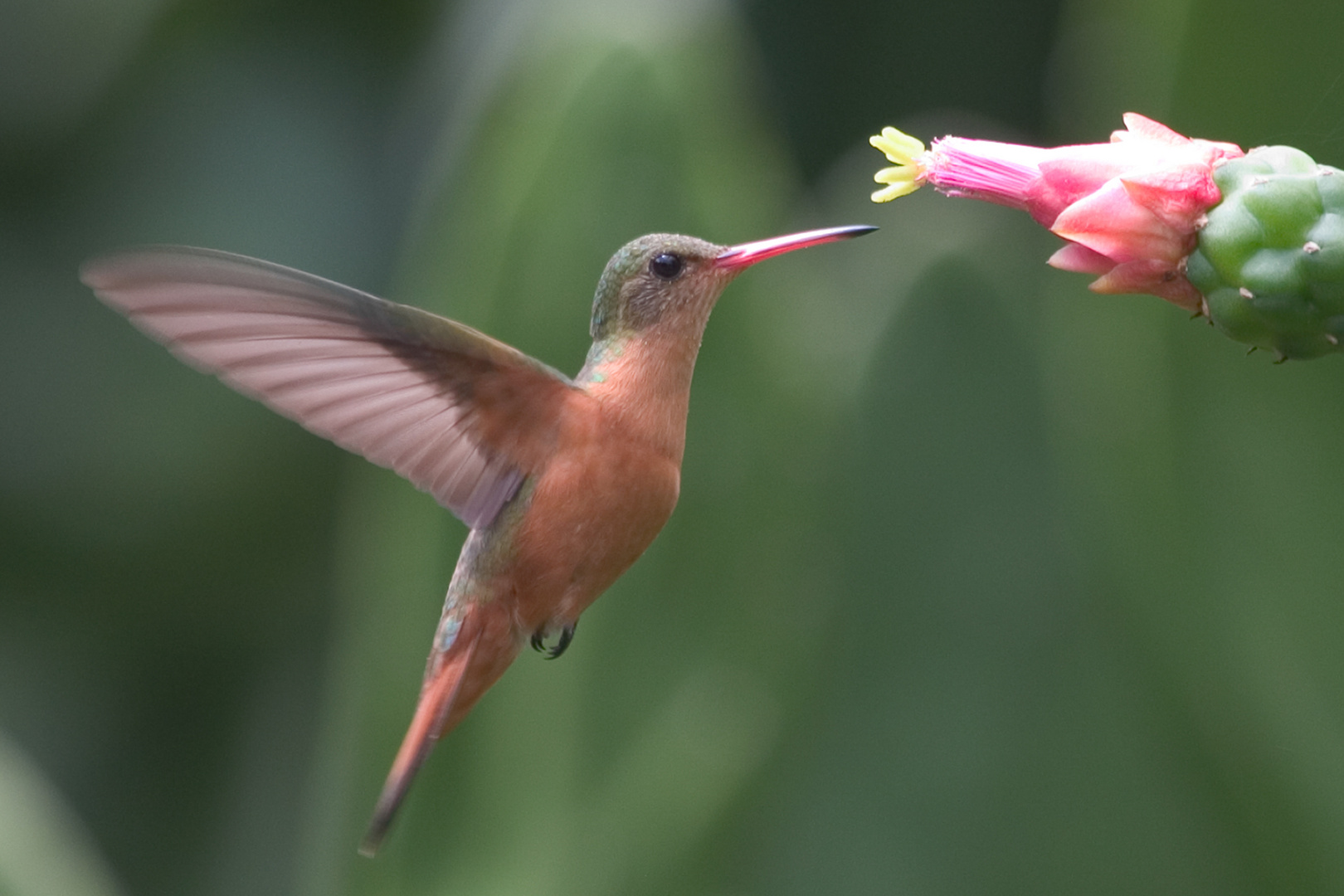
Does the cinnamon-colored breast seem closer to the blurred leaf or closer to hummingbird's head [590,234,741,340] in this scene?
hummingbird's head [590,234,741,340]

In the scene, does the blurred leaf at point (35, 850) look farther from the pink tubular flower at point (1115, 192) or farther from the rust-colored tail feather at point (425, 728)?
the pink tubular flower at point (1115, 192)

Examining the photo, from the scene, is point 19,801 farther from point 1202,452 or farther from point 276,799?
point 1202,452

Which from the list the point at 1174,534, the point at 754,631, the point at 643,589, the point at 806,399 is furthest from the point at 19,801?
the point at 1174,534

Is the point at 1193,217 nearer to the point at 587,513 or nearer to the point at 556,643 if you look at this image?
the point at 587,513

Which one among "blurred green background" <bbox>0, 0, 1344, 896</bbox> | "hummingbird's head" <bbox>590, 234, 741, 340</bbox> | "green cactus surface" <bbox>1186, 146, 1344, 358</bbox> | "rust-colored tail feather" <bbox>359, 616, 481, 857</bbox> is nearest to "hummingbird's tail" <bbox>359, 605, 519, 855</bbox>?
"rust-colored tail feather" <bbox>359, 616, 481, 857</bbox>

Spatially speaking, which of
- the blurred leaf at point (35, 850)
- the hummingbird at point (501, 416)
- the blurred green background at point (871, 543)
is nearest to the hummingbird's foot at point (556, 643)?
the hummingbird at point (501, 416)

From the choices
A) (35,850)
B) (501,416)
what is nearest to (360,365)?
(501,416)

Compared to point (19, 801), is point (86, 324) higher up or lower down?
higher up
